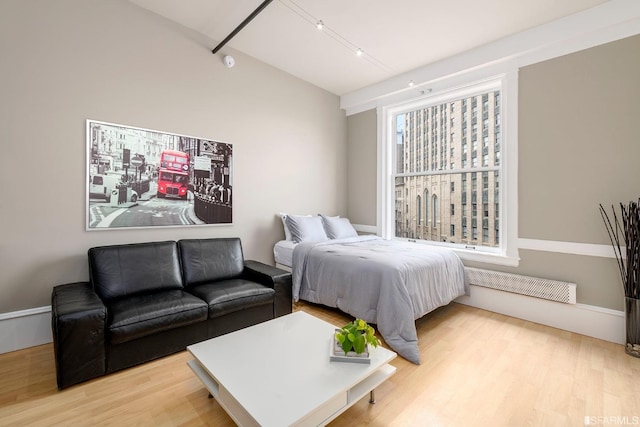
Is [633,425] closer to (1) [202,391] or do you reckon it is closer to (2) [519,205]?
(2) [519,205]

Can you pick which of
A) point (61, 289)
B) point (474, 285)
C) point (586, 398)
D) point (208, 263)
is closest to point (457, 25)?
point (474, 285)

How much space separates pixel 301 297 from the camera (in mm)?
3375

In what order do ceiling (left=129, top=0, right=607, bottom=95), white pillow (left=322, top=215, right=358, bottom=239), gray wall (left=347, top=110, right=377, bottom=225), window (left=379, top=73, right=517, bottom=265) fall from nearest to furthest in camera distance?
ceiling (left=129, top=0, right=607, bottom=95) < window (left=379, top=73, right=517, bottom=265) < white pillow (left=322, top=215, right=358, bottom=239) < gray wall (left=347, top=110, right=377, bottom=225)

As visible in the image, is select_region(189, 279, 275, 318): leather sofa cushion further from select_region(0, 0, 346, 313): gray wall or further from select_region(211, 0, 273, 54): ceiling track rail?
select_region(211, 0, 273, 54): ceiling track rail

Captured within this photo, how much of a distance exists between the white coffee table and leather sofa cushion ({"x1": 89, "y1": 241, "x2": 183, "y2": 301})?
1.09 metres

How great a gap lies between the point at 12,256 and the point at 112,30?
219 cm

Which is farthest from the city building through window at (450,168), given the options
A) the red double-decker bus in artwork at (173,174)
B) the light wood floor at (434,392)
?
the red double-decker bus in artwork at (173,174)

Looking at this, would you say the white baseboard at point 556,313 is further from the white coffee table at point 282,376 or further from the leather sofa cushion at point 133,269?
the leather sofa cushion at point 133,269

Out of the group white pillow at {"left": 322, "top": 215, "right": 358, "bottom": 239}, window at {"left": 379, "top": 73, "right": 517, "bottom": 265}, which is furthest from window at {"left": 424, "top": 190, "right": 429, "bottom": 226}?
white pillow at {"left": 322, "top": 215, "right": 358, "bottom": 239}

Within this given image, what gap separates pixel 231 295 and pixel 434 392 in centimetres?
175

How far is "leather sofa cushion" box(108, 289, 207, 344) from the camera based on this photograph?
200cm

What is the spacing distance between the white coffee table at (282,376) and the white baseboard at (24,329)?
5.57 ft

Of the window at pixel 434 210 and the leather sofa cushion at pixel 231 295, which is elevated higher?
the window at pixel 434 210

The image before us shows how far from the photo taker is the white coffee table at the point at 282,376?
1.28 m
